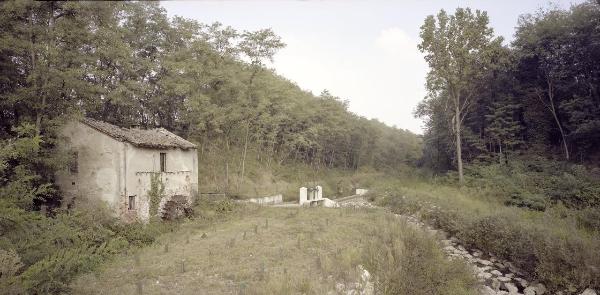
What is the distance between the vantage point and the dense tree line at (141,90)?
11.9 metres

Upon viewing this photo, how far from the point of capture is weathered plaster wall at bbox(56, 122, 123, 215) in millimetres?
17297

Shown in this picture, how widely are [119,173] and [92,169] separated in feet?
5.65

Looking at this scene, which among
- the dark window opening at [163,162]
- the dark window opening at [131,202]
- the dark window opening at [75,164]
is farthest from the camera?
the dark window opening at [163,162]

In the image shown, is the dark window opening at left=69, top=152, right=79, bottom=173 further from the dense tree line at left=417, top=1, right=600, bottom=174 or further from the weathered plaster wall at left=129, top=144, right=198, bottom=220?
the dense tree line at left=417, top=1, right=600, bottom=174

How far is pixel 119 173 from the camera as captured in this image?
1723cm

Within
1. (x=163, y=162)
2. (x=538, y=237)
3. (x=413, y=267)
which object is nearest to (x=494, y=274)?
(x=538, y=237)

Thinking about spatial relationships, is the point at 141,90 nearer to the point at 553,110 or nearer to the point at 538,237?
the point at 538,237

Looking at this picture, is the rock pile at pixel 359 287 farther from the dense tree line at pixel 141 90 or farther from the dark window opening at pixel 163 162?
the dark window opening at pixel 163 162

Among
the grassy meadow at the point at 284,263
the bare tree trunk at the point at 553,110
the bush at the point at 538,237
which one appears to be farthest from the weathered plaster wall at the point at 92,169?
the bare tree trunk at the point at 553,110

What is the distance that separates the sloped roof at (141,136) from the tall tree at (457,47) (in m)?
19.6

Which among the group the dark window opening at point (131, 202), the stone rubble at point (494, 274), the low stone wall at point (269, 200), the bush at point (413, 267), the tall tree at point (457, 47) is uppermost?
the tall tree at point (457, 47)

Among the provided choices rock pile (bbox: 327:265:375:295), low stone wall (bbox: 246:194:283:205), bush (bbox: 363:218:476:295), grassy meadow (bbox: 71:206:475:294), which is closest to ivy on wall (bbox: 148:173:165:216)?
grassy meadow (bbox: 71:206:475:294)

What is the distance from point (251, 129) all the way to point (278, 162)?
27.1 ft

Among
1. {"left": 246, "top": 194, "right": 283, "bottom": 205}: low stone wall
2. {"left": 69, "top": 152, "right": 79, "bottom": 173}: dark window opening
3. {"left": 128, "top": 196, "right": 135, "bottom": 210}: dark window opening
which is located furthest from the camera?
{"left": 246, "top": 194, "right": 283, "bottom": 205}: low stone wall
